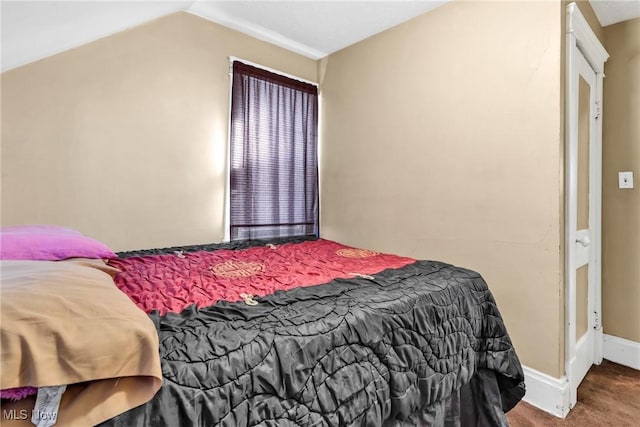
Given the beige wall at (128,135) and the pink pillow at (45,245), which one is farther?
the beige wall at (128,135)

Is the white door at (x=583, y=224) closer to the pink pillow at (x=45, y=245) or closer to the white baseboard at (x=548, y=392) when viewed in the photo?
the white baseboard at (x=548, y=392)

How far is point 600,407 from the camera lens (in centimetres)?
185

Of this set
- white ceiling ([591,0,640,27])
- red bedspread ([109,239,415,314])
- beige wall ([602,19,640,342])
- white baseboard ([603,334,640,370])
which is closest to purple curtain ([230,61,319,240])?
red bedspread ([109,239,415,314])

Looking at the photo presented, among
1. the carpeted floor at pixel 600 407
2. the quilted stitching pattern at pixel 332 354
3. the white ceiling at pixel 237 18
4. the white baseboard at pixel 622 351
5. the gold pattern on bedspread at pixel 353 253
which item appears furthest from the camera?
the white baseboard at pixel 622 351

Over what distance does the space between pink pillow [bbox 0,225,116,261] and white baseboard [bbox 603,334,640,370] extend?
3446 mm

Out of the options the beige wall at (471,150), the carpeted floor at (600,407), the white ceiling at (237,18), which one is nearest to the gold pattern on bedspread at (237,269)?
the white ceiling at (237,18)

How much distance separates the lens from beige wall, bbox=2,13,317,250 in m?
1.93

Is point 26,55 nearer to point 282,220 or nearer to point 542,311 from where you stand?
point 282,220

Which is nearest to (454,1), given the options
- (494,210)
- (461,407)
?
(494,210)

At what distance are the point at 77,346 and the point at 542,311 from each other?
7.28 ft

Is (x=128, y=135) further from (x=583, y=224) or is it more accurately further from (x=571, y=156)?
(x=583, y=224)

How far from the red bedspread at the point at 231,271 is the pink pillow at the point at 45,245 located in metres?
0.15

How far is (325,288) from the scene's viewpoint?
132cm

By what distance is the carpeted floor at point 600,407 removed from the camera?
172cm
